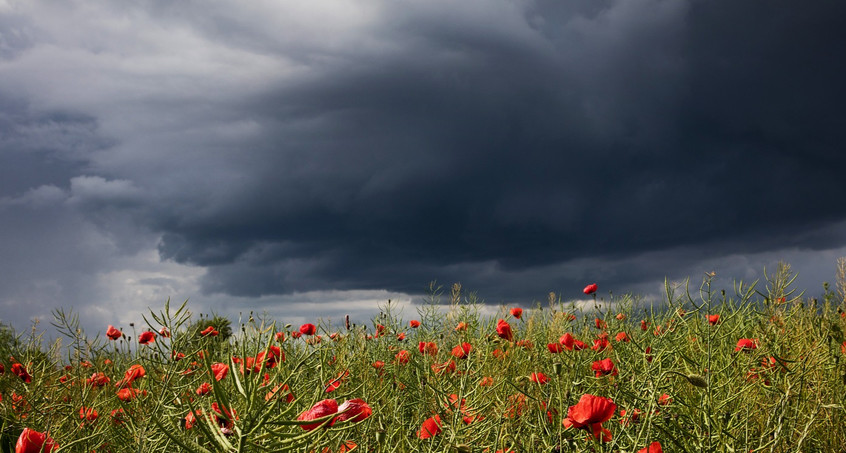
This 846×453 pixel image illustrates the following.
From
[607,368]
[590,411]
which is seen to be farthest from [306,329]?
[590,411]

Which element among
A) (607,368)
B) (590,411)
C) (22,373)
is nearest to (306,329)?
(22,373)

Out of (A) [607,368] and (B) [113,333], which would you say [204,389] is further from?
(B) [113,333]

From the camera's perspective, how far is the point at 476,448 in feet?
A: 6.30

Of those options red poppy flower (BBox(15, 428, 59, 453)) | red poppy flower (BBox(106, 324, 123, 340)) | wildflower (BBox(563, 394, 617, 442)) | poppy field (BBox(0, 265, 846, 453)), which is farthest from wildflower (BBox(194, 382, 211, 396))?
red poppy flower (BBox(106, 324, 123, 340))

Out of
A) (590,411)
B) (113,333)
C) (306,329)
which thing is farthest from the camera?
(113,333)

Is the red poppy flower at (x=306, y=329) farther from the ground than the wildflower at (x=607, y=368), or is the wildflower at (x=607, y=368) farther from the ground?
the red poppy flower at (x=306, y=329)

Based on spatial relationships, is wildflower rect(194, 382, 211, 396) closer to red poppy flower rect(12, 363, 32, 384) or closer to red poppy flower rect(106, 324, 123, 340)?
red poppy flower rect(12, 363, 32, 384)

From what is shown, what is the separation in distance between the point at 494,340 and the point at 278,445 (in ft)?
13.4

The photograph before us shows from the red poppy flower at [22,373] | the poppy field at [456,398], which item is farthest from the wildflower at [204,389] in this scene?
the red poppy flower at [22,373]

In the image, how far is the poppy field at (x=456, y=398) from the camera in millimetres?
1168

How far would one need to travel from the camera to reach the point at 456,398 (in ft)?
6.93

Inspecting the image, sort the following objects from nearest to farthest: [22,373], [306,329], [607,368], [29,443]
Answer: [29,443]
[607,368]
[22,373]
[306,329]

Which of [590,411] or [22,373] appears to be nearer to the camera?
A: [590,411]

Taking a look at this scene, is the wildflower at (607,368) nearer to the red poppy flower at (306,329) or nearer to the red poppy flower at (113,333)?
the red poppy flower at (306,329)
